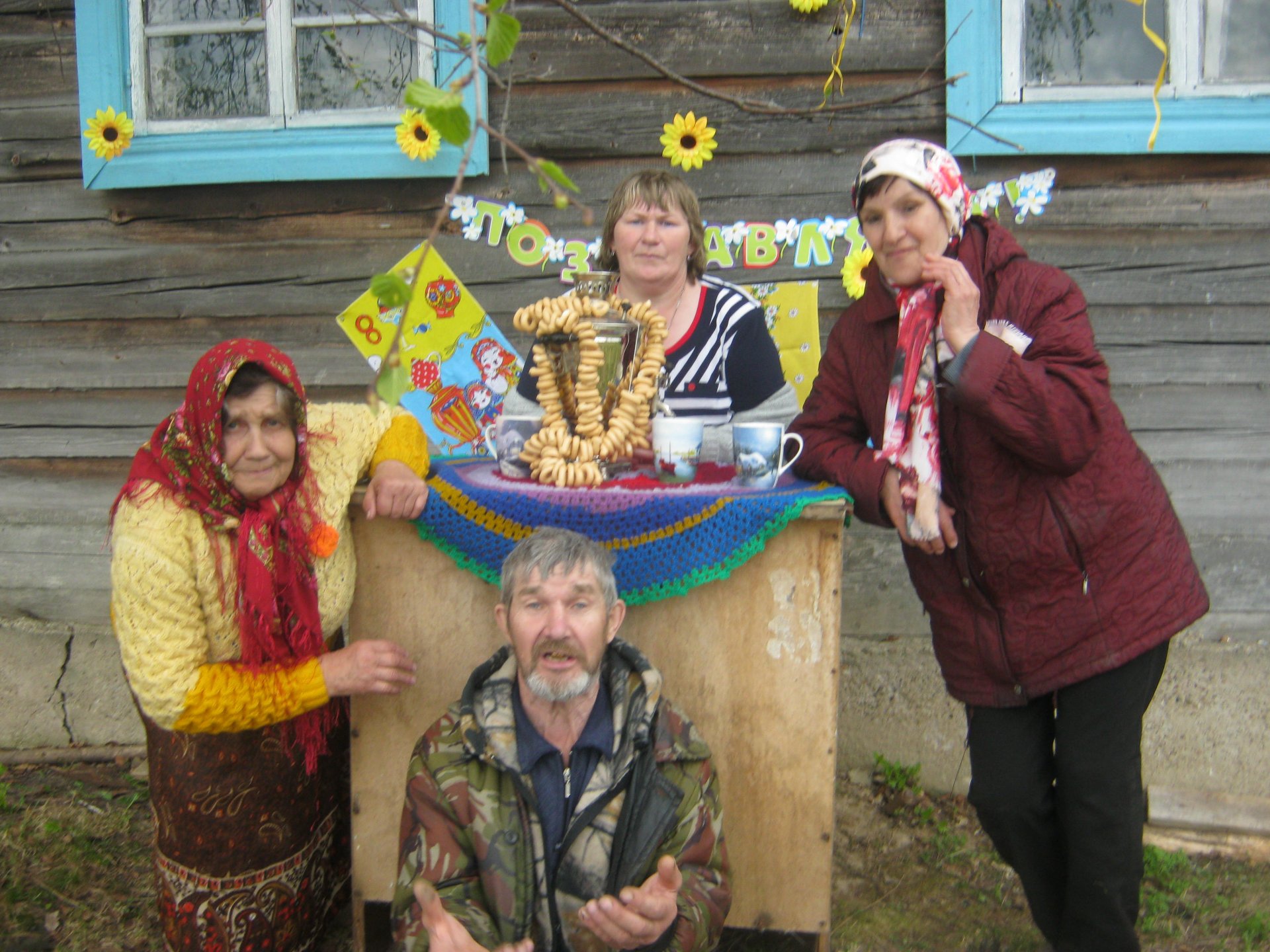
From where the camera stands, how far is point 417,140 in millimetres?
3271

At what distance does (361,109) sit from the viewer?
3.41 meters

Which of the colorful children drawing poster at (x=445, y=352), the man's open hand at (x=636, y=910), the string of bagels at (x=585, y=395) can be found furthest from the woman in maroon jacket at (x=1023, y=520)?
the colorful children drawing poster at (x=445, y=352)

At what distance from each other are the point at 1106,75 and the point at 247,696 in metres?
3.05

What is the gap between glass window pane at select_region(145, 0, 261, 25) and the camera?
11.5ft

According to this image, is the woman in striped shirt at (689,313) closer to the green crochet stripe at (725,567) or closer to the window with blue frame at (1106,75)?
the green crochet stripe at (725,567)

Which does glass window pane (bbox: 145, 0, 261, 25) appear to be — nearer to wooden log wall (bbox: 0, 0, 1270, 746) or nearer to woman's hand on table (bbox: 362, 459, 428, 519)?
wooden log wall (bbox: 0, 0, 1270, 746)

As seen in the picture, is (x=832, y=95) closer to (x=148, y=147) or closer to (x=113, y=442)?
(x=148, y=147)

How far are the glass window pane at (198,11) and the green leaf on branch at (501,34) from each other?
284 cm

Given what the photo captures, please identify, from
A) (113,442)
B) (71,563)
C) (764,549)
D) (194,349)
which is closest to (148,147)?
(194,349)

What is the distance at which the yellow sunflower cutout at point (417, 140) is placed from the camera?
10.7ft

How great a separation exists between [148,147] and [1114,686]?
334 cm

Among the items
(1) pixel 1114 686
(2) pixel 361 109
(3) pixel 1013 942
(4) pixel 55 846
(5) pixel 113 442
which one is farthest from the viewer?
(5) pixel 113 442

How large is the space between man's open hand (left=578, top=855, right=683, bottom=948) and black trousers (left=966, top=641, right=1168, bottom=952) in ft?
2.82

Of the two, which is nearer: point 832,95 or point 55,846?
point 55,846
